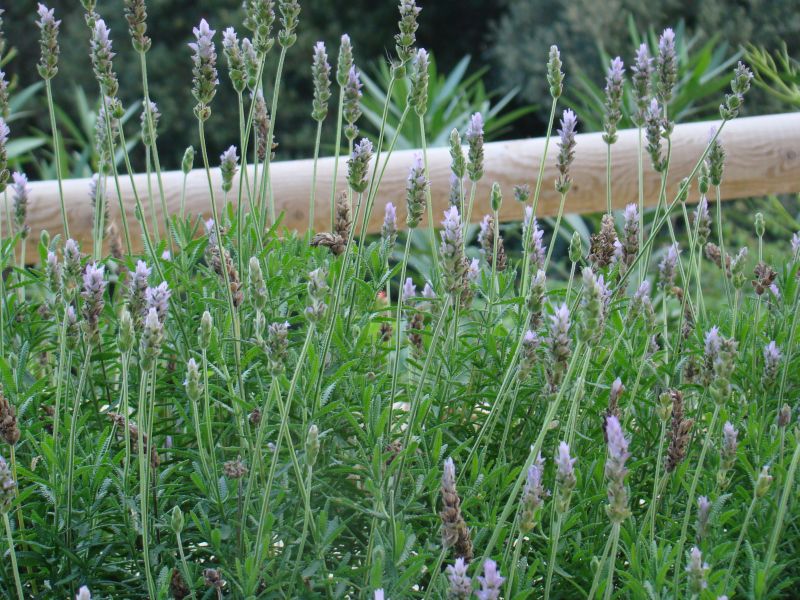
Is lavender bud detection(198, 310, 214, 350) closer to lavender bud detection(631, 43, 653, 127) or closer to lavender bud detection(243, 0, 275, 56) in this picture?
lavender bud detection(243, 0, 275, 56)

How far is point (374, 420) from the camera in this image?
1.14m

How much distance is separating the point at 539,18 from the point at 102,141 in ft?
36.7

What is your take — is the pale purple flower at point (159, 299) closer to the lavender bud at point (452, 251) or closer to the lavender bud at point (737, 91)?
the lavender bud at point (452, 251)

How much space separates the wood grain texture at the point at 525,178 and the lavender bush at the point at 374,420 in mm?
1019

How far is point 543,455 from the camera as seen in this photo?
1.26 metres

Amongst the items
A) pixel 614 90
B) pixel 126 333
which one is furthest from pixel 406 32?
pixel 126 333

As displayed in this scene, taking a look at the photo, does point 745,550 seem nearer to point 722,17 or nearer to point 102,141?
point 102,141

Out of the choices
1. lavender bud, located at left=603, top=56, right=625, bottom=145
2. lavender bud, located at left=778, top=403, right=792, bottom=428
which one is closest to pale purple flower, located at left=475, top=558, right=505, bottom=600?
lavender bud, located at left=778, top=403, right=792, bottom=428

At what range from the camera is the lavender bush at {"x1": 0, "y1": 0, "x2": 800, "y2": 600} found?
1.00 m

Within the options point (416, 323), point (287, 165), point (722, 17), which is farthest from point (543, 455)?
point (722, 17)

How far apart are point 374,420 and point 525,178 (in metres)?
1.66

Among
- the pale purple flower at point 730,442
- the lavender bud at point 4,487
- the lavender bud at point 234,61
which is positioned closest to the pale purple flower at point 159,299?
the lavender bud at point 4,487

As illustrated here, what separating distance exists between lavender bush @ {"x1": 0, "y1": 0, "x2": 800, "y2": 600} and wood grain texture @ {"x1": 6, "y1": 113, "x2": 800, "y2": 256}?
40.1 inches

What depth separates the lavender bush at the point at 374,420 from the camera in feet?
3.27
